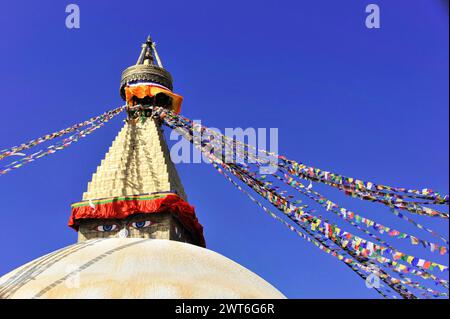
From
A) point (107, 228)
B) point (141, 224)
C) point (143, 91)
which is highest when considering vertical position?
point (143, 91)

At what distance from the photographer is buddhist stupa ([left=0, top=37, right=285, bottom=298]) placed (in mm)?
8891

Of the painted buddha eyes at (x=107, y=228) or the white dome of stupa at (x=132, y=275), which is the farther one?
the painted buddha eyes at (x=107, y=228)

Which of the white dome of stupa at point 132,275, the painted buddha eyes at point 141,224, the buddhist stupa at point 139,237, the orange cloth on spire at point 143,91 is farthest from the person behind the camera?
the orange cloth on spire at point 143,91

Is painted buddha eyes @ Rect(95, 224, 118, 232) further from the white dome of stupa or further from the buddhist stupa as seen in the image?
the white dome of stupa

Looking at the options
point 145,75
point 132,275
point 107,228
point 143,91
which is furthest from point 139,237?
point 145,75

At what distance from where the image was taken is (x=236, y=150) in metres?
11.4

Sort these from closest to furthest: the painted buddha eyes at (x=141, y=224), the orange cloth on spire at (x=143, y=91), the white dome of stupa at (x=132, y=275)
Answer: the white dome of stupa at (x=132, y=275)
the painted buddha eyes at (x=141, y=224)
the orange cloth on spire at (x=143, y=91)

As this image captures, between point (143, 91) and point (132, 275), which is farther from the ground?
point (143, 91)

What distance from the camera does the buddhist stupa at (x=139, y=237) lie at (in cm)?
889

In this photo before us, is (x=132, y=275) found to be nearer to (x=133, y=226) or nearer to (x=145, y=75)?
(x=133, y=226)

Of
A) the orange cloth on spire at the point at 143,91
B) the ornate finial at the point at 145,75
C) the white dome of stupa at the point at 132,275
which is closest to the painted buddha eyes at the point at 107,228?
the white dome of stupa at the point at 132,275

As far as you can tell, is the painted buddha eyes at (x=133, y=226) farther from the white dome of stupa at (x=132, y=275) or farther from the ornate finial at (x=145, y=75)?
the ornate finial at (x=145, y=75)

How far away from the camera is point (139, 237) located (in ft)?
43.0
